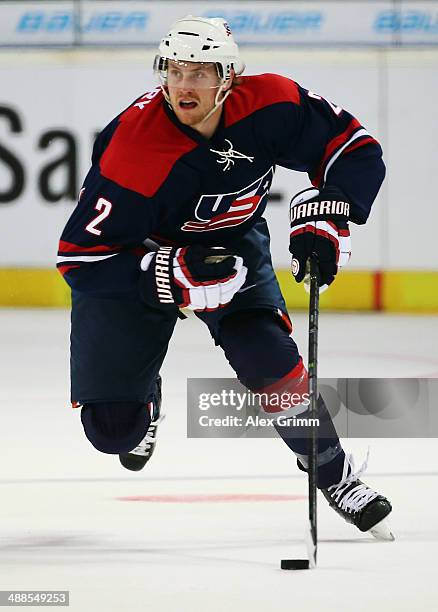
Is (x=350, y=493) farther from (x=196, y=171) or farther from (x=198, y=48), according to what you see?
(x=198, y=48)

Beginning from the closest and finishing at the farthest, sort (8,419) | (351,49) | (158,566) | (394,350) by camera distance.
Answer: (158,566)
(8,419)
(394,350)
(351,49)

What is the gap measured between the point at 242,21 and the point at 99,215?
5740mm

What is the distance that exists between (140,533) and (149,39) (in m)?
6.04

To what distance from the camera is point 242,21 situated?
8.95 meters

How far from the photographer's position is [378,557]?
10.3 ft

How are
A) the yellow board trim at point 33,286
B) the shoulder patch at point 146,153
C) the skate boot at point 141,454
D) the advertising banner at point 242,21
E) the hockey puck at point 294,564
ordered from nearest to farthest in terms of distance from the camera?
the hockey puck at point 294,564 < the shoulder patch at point 146,153 < the skate boot at point 141,454 < the advertising banner at point 242,21 < the yellow board trim at point 33,286

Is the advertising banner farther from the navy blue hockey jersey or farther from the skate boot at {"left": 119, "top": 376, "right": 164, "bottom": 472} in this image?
the navy blue hockey jersey

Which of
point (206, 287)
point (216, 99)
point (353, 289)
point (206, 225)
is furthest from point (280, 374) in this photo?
point (353, 289)

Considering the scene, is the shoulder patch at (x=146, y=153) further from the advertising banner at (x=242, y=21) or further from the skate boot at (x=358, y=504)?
the advertising banner at (x=242, y=21)

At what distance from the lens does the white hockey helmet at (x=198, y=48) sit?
10.9 feet

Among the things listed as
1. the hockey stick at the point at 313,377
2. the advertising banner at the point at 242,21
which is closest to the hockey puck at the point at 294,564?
the hockey stick at the point at 313,377

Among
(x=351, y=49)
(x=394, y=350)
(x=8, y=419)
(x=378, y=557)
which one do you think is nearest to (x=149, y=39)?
(x=351, y=49)

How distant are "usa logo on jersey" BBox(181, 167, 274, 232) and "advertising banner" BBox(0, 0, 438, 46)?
547 centimetres

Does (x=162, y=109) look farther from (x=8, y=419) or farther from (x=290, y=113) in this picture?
(x=8, y=419)
